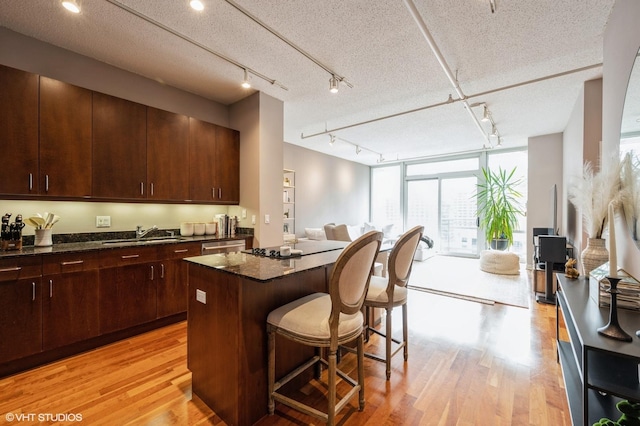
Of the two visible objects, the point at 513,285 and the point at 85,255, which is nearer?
the point at 85,255

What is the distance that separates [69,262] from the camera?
2.33 metres

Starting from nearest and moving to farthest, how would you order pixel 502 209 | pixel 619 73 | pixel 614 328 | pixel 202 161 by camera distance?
pixel 614 328 → pixel 619 73 → pixel 202 161 → pixel 502 209

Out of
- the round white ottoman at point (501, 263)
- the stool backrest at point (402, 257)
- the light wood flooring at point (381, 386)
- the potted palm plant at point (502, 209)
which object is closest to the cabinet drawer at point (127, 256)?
the light wood flooring at point (381, 386)

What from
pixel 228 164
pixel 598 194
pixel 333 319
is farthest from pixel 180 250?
pixel 598 194

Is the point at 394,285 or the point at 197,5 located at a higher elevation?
the point at 197,5

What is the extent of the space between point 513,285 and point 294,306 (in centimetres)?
449

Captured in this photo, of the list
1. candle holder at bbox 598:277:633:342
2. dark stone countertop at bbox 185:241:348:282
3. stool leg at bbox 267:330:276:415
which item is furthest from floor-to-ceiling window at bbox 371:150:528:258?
stool leg at bbox 267:330:276:415

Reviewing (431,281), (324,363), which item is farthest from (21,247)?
(431,281)

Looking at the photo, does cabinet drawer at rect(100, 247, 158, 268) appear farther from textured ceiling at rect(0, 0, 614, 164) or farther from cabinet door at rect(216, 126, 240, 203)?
textured ceiling at rect(0, 0, 614, 164)

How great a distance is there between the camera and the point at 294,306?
169cm

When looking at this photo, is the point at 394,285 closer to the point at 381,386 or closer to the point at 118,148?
the point at 381,386

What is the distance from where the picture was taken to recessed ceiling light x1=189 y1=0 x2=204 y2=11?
1971 mm

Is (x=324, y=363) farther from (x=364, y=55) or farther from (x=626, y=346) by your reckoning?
(x=364, y=55)

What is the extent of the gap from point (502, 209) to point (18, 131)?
7380mm
